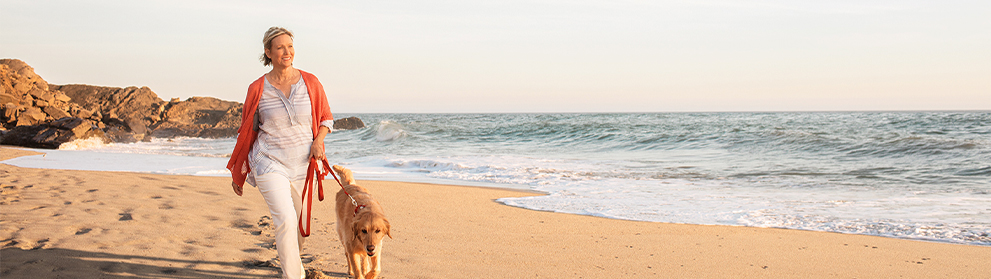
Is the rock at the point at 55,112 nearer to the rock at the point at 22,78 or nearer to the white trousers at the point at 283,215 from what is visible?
the rock at the point at 22,78

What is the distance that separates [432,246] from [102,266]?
7.32ft

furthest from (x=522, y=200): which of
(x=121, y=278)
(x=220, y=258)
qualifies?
(x=121, y=278)

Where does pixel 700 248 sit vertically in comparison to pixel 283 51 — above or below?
below

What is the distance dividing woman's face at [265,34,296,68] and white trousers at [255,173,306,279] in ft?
1.95

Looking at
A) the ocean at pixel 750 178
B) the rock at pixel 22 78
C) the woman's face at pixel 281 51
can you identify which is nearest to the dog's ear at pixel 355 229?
the woman's face at pixel 281 51

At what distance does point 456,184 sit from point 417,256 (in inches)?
214

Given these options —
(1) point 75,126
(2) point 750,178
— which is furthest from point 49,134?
(2) point 750,178

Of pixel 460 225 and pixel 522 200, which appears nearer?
pixel 460 225

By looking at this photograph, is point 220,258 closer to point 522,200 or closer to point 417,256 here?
point 417,256

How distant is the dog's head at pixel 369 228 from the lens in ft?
10.2

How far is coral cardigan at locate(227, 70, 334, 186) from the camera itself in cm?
294

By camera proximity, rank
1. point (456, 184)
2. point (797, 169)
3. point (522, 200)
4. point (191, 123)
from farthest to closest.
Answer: point (191, 123) → point (797, 169) → point (456, 184) → point (522, 200)

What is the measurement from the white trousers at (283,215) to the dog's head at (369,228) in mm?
340

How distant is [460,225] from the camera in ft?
18.2
